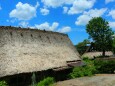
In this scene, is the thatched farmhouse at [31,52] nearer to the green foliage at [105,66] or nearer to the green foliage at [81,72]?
the green foliage at [81,72]

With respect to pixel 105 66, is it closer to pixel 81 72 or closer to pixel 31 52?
pixel 81 72

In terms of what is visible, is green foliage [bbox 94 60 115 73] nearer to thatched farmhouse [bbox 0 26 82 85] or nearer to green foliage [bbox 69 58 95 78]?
green foliage [bbox 69 58 95 78]

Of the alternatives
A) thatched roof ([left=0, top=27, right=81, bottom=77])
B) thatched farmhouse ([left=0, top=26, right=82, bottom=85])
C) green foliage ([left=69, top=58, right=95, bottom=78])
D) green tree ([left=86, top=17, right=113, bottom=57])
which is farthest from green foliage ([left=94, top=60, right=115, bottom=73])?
green tree ([left=86, top=17, right=113, bottom=57])

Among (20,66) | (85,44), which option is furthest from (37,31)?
(85,44)

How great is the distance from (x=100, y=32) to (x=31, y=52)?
5245cm

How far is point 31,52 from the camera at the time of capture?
3056 cm

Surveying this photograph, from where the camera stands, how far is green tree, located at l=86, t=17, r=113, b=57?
3054 inches

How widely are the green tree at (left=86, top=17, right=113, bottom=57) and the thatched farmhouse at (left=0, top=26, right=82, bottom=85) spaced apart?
3892cm

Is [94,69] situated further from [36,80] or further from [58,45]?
[36,80]

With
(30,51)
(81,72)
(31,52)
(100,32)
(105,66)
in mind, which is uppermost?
(100,32)

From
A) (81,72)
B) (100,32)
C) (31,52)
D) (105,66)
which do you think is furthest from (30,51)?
(100,32)

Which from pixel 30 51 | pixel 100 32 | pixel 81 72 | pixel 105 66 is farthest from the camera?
pixel 100 32

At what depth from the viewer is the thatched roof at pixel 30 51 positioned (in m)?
26.2

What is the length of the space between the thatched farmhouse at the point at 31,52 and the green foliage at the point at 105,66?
3312 mm
